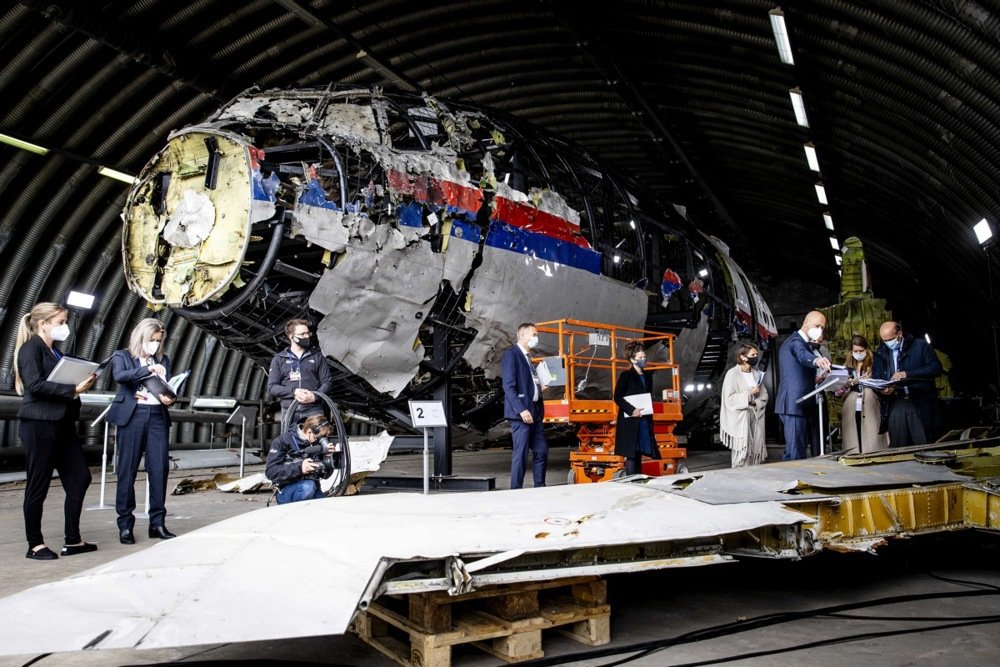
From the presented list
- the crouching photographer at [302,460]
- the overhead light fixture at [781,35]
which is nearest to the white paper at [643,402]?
the crouching photographer at [302,460]

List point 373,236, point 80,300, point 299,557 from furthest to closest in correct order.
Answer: point 80,300 < point 373,236 < point 299,557

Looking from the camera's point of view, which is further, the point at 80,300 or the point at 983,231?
the point at 983,231

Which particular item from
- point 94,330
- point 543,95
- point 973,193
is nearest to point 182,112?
point 94,330

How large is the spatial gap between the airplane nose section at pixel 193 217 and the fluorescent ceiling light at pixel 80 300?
27.1ft

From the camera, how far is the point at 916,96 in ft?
36.4

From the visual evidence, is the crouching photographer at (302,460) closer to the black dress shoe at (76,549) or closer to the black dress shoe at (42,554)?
the black dress shoe at (76,549)

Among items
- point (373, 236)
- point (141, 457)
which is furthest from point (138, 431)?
point (373, 236)

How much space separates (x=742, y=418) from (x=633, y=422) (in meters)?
1.07

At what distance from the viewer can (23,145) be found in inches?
438

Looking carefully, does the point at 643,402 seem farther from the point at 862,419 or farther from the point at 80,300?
the point at 80,300

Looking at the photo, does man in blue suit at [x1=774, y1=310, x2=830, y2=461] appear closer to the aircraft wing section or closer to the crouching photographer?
the aircraft wing section

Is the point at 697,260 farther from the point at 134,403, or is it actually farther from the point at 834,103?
the point at 134,403

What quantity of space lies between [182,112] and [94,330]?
4408mm

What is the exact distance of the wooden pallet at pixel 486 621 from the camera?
2891mm
